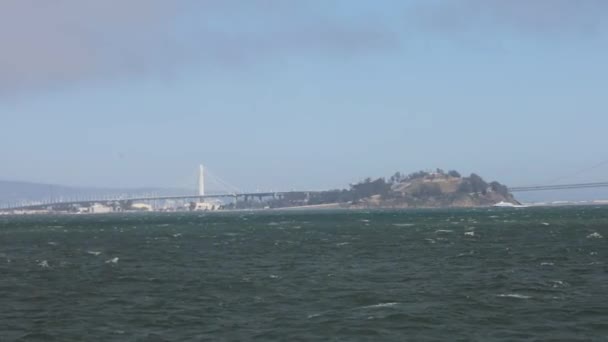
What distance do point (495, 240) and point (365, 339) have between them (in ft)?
163

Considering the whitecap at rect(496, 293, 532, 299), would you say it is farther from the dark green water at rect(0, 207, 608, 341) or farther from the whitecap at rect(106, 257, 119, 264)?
the whitecap at rect(106, 257, 119, 264)

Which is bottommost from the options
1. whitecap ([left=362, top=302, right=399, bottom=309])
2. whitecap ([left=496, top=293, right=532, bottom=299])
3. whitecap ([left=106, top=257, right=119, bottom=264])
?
whitecap ([left=496, top=293, right=532, bottom=299])

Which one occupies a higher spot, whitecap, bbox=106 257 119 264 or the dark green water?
whitecap, bbox=106 257 119 264

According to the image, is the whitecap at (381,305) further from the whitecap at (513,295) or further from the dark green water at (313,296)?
the whitecap at (513,295)

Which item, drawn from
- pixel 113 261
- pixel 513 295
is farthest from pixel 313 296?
pixel 113 261

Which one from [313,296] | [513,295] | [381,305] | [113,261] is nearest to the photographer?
[381,305]

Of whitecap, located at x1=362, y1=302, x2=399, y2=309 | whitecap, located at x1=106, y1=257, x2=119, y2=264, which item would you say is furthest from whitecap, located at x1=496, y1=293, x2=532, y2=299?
whitecap, located at x1=106, y1=257, x2=119, y2=264

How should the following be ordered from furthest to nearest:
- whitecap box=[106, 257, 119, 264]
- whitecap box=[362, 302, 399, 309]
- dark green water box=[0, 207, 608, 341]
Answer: whitecap box=[106, 257, 119, 264]
whitecap box=[362, 302, 399, 309]
dark green water box=[0, 207, 608, 341]

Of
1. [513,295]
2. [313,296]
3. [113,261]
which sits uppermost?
[113,261]

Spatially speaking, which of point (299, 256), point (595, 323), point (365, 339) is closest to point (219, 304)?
point (365, 339)

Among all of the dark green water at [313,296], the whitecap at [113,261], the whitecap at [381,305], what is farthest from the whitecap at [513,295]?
the whitecap at [113,261]

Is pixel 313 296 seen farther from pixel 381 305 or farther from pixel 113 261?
pixel 113 261

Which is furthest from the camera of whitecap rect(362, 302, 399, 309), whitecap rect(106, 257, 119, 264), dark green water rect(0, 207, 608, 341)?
whitecap rect(106, 257, 119, 264)

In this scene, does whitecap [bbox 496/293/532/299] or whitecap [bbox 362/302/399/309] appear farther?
whitecap [bbox 496/293/532/299]
